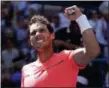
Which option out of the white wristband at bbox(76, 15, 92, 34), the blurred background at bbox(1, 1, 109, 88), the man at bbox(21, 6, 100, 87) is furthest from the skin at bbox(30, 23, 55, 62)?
the blurred background at bbox(1, 1, 109, 88)

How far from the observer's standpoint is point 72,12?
90.8 inches

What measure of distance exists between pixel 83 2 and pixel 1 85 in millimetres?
1773

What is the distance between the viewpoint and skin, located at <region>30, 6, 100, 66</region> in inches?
90.0

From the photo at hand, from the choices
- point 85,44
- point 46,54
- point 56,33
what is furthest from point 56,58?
point 56,33

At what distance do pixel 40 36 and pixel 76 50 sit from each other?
250 mm

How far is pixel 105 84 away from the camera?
538 cm

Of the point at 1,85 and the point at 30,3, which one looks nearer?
the point at 1,85

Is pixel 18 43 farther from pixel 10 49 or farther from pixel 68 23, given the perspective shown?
pixel 68 23

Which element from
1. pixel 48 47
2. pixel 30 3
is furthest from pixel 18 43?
pixel 48 47

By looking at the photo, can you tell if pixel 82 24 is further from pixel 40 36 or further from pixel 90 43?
pixel 40 36

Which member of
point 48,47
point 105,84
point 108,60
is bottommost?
point 105,84

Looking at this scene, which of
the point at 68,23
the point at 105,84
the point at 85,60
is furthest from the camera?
the point at 68,23

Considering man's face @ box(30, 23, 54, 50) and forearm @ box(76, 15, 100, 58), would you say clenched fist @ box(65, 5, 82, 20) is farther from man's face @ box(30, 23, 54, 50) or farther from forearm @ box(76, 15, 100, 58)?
man's face @ box(30, 23, 54, 50)

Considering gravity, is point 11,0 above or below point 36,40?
above
